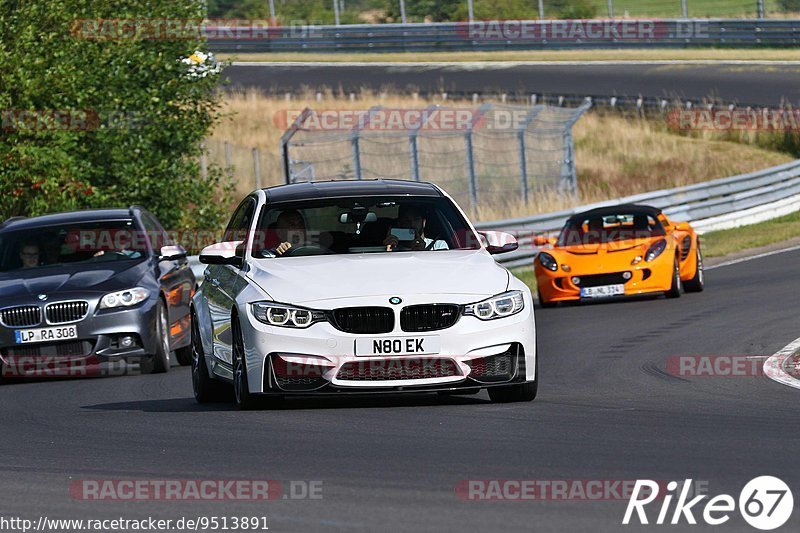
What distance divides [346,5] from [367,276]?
54.3m

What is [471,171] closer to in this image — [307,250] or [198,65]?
[198,65]

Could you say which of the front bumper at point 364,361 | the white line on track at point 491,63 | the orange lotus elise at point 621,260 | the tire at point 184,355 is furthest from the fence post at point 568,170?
the front bumper at point 364,361

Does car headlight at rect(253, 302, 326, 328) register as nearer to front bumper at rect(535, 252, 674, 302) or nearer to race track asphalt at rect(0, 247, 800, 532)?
race track asphalt at rect(0, 247, 800, 532)

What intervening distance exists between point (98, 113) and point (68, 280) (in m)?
10.9

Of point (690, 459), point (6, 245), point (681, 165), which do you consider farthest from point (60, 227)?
point (681, 165)

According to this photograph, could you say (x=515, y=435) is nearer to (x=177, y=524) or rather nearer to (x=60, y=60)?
(x=177, y=524)

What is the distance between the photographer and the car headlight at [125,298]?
14.5 meters

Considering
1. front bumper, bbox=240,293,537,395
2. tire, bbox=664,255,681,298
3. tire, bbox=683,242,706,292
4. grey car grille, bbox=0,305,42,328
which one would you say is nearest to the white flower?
tire, bbox=683,242,706,292

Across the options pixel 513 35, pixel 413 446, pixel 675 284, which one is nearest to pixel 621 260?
pixel 675 284

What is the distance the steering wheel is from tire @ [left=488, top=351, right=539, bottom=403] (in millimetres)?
1467

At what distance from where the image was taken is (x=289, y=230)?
10.8m

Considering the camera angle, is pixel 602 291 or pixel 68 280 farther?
pixel 602 291

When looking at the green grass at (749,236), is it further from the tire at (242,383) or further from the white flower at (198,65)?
the tire at (242,383)

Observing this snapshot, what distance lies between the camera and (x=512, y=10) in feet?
188
